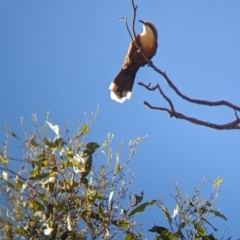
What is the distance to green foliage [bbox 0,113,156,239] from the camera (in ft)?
3.43

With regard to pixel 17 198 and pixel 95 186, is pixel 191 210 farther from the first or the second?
pixel 17 198

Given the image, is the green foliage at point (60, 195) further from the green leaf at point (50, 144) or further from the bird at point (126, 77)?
the bird at point (126, 77)

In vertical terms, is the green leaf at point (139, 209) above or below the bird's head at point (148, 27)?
below

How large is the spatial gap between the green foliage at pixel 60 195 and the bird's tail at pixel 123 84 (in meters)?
0.60

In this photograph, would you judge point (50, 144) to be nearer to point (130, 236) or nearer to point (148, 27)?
point (130, 236)

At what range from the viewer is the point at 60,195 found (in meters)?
1.10

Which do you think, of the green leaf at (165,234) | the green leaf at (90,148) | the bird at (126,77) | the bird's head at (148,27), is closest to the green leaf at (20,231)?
the green leaf at (90,148)

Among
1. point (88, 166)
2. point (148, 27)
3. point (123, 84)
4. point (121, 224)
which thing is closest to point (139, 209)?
point (121, 224)

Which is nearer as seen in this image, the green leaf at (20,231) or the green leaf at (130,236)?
the green leaf at (20,231)

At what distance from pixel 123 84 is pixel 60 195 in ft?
2.64

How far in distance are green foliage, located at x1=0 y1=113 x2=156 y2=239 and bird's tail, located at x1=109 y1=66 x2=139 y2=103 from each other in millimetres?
601

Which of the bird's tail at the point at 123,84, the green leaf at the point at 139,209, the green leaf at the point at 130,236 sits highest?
the bird's tail at the point at 123,84

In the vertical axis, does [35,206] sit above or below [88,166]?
below

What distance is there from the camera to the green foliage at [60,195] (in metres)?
1.05
